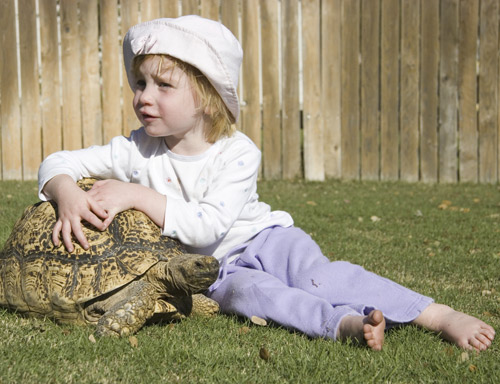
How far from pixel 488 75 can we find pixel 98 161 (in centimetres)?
609

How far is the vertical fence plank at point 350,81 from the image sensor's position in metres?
8.18

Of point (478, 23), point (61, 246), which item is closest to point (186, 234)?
point (61, 246)

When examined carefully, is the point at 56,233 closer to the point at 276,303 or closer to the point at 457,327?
the point at 276,303

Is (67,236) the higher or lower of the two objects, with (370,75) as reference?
lower

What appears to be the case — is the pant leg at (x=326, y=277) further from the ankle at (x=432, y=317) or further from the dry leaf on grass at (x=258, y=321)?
the dry leaf on grass at (x=258, y=321)

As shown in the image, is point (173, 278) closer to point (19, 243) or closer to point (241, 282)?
point (241, 282)

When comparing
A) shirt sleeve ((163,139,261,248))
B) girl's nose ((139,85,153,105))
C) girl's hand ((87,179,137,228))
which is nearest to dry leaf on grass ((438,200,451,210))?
shirt sleeve ((163,139,261,248))

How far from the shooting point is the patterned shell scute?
2.94m

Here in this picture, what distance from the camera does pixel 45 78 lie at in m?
7.94

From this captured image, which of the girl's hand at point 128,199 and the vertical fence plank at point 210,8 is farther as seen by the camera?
the vertical fence plank at point 210,8

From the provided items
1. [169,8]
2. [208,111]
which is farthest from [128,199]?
[169,8]

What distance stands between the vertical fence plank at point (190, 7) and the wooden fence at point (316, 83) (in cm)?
1

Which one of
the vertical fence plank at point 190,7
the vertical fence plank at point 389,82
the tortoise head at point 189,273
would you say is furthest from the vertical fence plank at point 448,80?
the tortoise head at point 189,273

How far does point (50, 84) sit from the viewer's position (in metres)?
7.95
